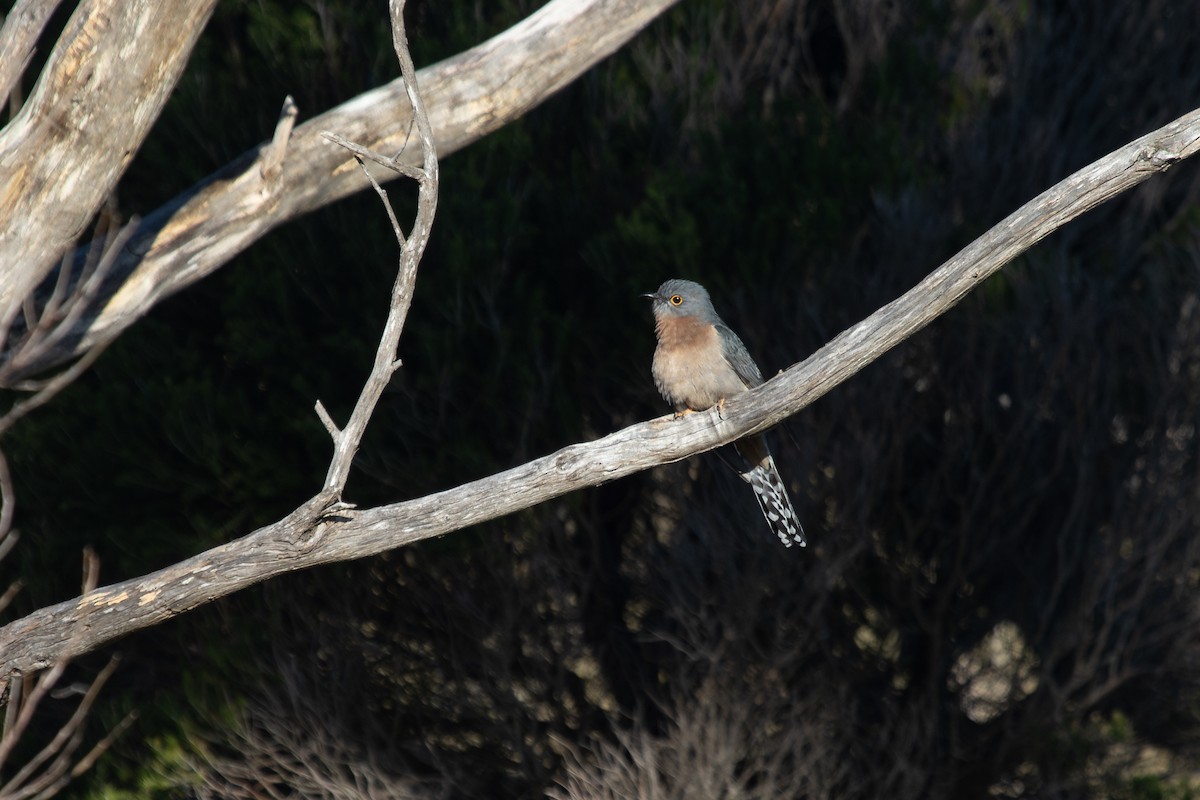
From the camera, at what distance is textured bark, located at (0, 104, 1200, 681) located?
377cm

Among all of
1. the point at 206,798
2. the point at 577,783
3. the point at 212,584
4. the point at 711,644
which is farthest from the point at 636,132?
the point at 212,584

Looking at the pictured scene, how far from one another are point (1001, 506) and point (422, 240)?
5656mm

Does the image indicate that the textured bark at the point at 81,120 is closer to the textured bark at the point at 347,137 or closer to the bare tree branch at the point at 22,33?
the bare tree branch at the point at 22,33

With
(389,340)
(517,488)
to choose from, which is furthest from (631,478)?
(389,340)

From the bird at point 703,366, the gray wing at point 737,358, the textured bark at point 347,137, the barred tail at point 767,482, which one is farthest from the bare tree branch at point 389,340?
the textured bark at point 347,137

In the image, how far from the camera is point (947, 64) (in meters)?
9.84

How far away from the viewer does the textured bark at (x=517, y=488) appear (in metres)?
3.77

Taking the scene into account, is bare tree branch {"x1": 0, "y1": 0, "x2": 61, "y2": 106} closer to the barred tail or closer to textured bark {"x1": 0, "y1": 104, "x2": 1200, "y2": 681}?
textured bark {"x1": 0, "y1": 104, "x2": 1200, "y2": 681}

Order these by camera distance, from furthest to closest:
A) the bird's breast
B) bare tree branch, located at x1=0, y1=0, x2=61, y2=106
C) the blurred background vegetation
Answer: the blurred background vegetation
the bird's breast
bare tree branch, located at x1=0, y1=0, x2=61, y2=106

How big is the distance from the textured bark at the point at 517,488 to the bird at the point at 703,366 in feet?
4.26

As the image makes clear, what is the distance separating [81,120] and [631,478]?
4.63 m

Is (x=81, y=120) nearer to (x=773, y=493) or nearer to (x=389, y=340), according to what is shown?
(x=389, y=340)

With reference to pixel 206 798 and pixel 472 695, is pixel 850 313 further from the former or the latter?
pixel 206 798

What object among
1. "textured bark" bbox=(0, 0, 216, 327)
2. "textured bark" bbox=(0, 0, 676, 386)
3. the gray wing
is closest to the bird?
the gray wing
